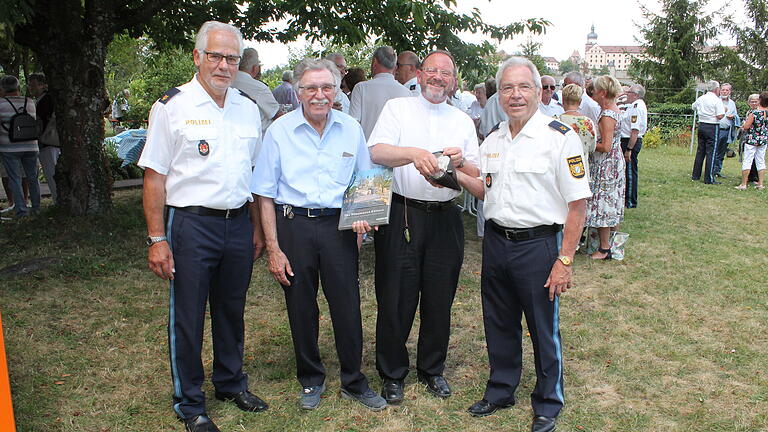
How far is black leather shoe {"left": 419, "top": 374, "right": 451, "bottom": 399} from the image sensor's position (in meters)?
3.88

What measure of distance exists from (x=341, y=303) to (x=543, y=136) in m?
1.42

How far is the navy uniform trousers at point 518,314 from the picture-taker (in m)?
3.35

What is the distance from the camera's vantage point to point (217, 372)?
3.68 m

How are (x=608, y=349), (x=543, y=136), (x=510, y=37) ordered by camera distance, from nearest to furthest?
(x=543, y=136) → (x=608, y=349) → (x=510, y=37)

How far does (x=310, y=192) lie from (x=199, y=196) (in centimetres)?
56

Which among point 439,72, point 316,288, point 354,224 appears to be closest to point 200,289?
point 316,288

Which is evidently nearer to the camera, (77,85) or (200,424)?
(200,424)

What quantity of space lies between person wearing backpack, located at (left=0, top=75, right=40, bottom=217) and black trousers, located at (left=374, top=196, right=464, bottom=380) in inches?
258

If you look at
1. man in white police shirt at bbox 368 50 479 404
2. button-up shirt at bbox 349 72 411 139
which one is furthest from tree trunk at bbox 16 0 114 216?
man in white police shirt at bbox 368 50 479 404

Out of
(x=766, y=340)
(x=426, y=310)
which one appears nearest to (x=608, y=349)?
(x=766, y=340)

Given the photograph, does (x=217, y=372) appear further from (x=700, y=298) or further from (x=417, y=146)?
(x=700, y=298)

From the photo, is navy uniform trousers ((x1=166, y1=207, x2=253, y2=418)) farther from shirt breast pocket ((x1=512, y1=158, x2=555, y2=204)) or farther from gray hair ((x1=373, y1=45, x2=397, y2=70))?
gray hair ((x1=373, y1=45, x2=397, y2=70))

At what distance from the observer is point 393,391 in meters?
3.81

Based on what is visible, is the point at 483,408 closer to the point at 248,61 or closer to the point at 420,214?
the point at 420,214
